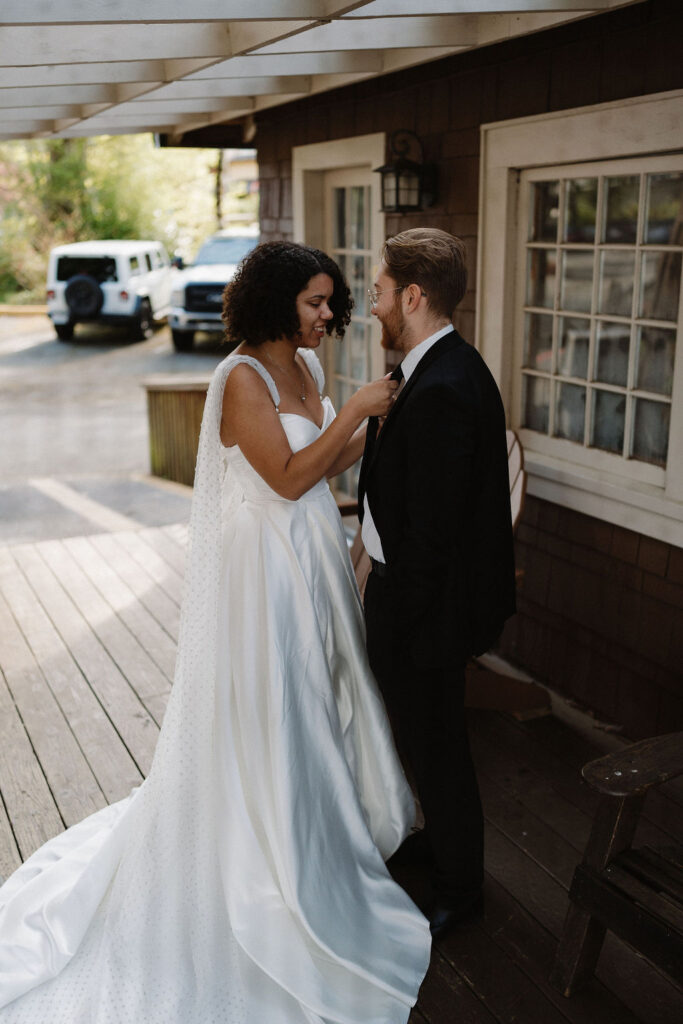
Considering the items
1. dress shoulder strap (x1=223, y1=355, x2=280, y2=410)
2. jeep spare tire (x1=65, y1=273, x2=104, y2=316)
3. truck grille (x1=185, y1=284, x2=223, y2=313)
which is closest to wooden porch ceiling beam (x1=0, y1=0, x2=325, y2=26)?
dress shoulder strap (x1=223, y1=355, x2=280, y2=410)

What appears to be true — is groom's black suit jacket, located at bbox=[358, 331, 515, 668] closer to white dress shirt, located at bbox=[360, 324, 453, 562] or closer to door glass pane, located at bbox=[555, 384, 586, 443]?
white dress shirt, located at bbox=[360, 324, 453, 562]

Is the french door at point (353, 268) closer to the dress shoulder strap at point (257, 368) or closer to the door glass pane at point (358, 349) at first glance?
the door glass pane at point (358, 349)

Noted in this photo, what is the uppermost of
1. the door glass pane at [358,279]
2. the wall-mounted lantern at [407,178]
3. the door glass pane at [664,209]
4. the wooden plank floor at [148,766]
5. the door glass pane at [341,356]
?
the wall-mounted lantern at [407,178]

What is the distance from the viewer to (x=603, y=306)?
12.2 ft

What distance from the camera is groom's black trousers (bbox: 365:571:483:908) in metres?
2.48

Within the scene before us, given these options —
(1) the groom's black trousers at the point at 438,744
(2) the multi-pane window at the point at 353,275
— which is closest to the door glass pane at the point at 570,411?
(1) the groom's black trousers at the point at 438,744

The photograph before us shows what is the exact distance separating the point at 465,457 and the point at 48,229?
74.4 ft

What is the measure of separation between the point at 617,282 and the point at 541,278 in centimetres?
46

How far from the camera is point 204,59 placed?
333 centimetres

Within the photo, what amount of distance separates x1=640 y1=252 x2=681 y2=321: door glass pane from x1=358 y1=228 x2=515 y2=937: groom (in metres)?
1.33

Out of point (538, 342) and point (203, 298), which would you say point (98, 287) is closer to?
point (203, 298)

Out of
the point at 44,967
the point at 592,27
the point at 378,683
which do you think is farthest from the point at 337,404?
the point at 44,967

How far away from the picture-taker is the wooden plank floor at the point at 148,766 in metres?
2.41

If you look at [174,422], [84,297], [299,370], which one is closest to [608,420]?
[299,370]
